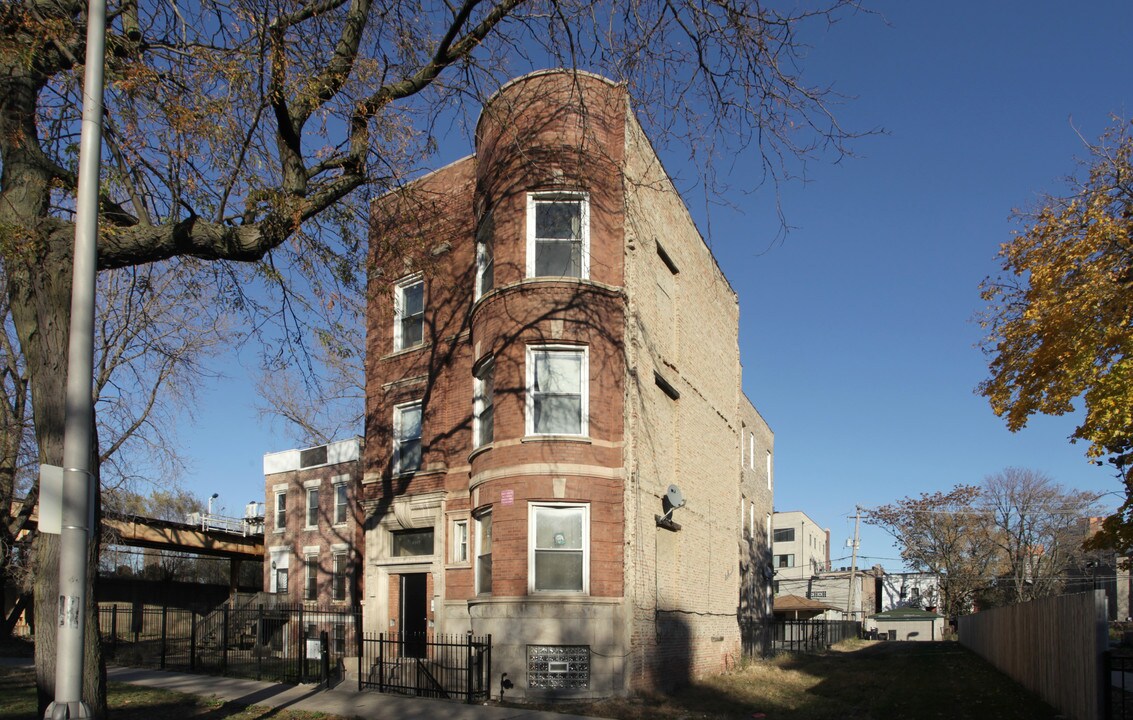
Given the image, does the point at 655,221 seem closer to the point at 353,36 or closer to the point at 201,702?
the point at 353,36

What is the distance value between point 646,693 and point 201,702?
7916 millimetres

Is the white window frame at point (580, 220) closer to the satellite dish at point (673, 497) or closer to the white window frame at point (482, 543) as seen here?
the satellite dish at point (673, 497)

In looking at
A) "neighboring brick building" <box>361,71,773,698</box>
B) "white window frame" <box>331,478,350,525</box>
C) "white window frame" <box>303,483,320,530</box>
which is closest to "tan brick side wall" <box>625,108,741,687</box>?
"neighboring brick building" <box>361,71,773,698</box>

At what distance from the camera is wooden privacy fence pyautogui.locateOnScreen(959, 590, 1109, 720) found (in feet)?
39.4

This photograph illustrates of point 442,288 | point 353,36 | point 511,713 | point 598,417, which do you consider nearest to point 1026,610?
point 598,417

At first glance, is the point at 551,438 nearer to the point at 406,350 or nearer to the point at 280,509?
the point at 406,350

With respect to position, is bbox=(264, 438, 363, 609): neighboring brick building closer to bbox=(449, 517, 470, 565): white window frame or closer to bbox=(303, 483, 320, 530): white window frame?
bbox=(303, 483, 320, 530): white window frame

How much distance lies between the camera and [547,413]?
1767 centimetres

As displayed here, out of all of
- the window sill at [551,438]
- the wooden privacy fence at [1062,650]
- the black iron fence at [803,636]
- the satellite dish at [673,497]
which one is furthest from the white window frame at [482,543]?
the black iron fence at [803,636]

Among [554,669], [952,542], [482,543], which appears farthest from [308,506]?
[952,542]

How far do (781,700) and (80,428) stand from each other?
1579 cm

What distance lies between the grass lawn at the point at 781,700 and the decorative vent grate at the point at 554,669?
562mm

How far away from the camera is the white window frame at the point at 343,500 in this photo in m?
30.2

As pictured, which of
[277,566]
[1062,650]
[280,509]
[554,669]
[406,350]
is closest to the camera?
[1062,650]
